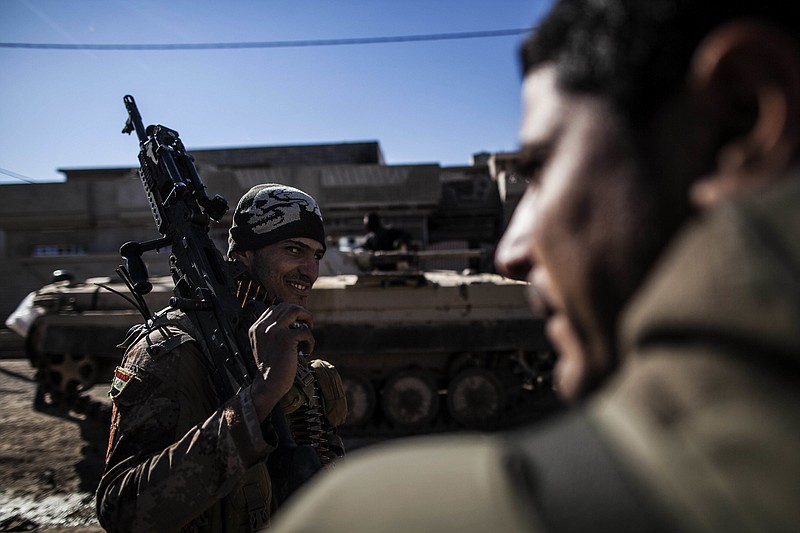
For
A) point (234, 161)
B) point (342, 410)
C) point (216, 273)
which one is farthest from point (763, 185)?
point (234, 161)

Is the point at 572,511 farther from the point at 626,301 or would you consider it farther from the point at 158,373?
the point at 158,373

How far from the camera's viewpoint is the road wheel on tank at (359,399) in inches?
298

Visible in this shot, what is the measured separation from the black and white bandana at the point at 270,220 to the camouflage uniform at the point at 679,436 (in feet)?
6.37

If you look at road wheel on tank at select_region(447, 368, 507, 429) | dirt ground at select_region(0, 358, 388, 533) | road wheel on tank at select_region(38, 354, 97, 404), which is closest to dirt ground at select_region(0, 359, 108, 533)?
dirt ground at select_region(0, 358, 388, 533)

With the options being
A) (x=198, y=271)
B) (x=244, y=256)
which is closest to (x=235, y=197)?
(x=244, y=256)

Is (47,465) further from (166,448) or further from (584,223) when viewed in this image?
(584,223)

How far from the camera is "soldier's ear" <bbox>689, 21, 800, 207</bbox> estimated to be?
50 centimetres

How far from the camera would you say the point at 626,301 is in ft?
1.77

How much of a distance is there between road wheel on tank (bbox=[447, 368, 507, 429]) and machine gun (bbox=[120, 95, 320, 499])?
5.85 meters

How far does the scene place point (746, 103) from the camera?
52cm

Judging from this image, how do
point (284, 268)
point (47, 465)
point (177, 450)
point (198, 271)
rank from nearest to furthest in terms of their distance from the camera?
point (177, 450) → point (198, 271) → point (284, 268) → point (47, 465)

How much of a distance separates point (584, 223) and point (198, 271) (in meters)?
1.82

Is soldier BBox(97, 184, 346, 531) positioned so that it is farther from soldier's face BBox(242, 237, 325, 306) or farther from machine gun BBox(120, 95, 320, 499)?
soldier's face BBox(242, 237, 325, 306)

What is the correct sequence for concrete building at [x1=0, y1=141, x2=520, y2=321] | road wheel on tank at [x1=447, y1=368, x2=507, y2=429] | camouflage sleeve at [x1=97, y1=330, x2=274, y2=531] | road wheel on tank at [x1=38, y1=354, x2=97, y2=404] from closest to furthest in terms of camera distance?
camouflage sleeve at [x1=97, y1=330, x2=274, y2=531], road wheel on tank at [x1=447, y1=368, x2=507, y2=429], road wheel on tank at [x1=38, y1=354, x2=97, y2=404], concrete building at [x1=0, y1=141, x2=520, y2=321]
